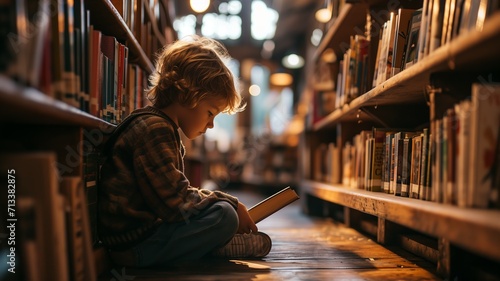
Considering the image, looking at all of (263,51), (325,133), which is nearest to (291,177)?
(325,133)

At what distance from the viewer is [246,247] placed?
169cm

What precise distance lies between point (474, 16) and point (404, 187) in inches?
25.8

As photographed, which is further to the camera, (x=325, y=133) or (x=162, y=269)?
(x=325, y=133)

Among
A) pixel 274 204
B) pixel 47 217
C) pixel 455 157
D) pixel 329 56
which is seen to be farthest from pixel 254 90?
pixel 47 217

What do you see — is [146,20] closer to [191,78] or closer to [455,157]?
[191,78]

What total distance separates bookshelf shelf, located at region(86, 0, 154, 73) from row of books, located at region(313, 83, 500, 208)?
1039 millimetres

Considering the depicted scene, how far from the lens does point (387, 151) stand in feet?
6.36

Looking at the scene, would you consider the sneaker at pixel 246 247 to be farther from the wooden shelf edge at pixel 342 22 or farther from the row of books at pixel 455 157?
the wooden shelf edge at pixel 342 22

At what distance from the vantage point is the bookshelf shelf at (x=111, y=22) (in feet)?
4.90

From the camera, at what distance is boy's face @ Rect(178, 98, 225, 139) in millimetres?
1650

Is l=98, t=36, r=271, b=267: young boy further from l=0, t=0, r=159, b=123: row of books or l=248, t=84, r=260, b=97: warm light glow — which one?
l=248, t=84, r=260, b=97: warm light glow

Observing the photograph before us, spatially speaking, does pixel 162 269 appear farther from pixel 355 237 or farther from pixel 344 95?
pixel 344 95

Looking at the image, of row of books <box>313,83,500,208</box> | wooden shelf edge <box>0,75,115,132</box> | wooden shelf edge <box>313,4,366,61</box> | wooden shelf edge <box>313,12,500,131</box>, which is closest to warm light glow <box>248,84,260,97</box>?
wooden shelf edge <box>313,4,366,61</box>

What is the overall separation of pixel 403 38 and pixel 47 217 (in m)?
1.48
